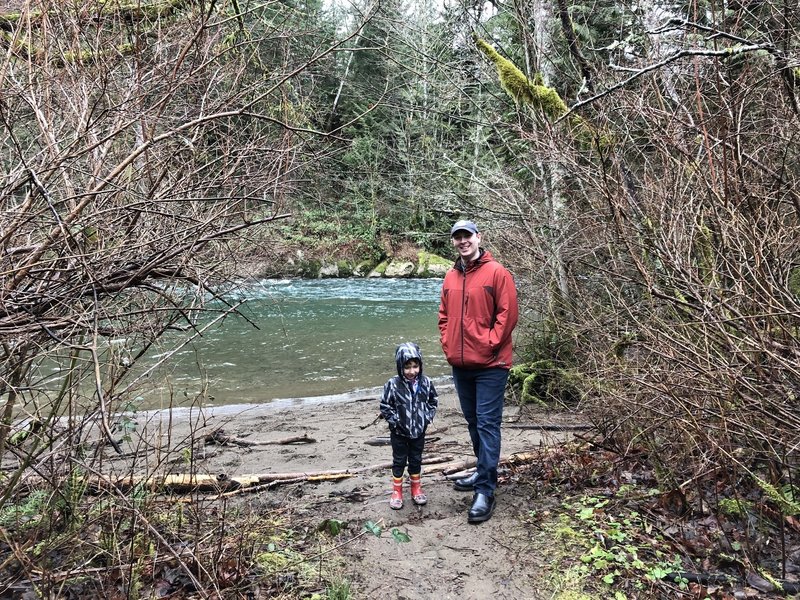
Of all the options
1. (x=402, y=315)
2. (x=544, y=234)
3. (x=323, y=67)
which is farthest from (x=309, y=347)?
(x=323, y=67)

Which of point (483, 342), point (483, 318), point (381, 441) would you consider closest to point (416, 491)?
point (483, 342)

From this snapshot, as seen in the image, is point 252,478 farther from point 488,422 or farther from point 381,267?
point 381,267

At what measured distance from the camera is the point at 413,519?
388 centimetres

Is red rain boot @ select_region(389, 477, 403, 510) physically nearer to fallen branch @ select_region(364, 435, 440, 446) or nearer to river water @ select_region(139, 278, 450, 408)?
river water @ select_region(139, 278, 450, 408)

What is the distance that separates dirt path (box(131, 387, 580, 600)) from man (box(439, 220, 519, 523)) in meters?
0.26

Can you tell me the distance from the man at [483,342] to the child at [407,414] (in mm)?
314

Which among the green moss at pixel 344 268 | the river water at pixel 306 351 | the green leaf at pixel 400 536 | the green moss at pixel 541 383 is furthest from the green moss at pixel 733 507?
the green moss at pixel 344 268

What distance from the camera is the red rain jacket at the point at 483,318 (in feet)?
12.7

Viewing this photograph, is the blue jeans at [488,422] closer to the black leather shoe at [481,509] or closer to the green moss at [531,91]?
the black leather shoe at [481,509]

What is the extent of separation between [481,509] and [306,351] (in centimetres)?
981

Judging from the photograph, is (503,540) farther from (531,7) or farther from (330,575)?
(531,7)

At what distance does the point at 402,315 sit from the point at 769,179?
14152 mm

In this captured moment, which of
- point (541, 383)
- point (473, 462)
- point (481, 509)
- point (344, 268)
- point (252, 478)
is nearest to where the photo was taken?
point (481, 509)

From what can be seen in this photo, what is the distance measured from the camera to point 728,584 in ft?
8.94
